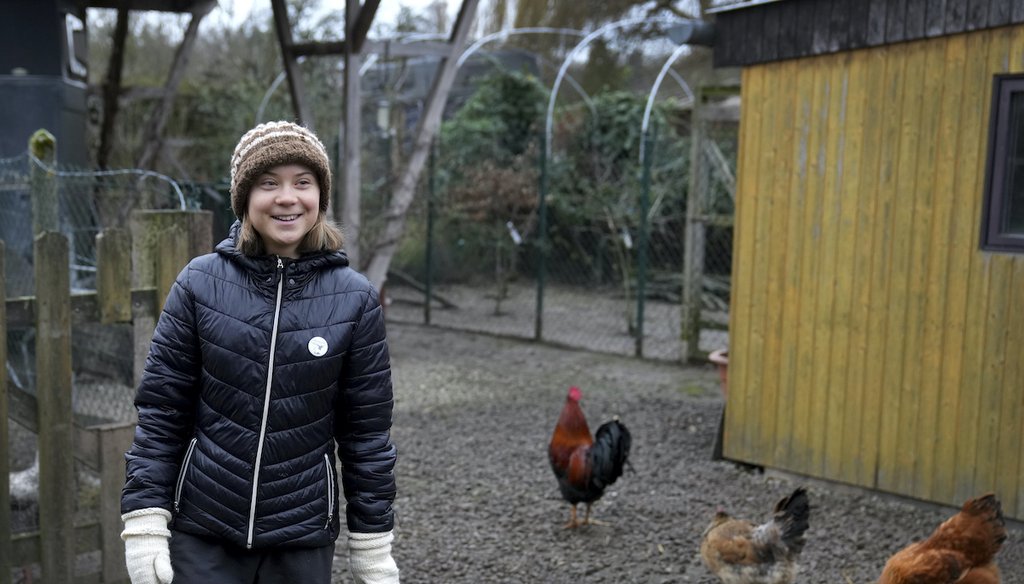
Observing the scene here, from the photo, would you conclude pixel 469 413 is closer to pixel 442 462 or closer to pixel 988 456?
pixel 442 462

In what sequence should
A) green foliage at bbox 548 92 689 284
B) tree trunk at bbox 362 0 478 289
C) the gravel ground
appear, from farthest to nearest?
green foliage at bbox 548 92 689 284 → tree trunk at bbox 362 0 478 289 → the gravel ground

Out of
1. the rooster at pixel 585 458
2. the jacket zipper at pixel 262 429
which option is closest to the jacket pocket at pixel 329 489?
the jacket zipper at pixel 262 429

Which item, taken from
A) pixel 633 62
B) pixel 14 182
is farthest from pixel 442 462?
pixel 633 62

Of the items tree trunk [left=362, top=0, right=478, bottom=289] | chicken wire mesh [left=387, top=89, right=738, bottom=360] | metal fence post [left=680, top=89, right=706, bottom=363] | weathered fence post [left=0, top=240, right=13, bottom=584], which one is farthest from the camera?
chicken wire mesh [left=387, top=89, right=738, bottom=360]

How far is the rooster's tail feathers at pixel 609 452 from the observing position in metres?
5.13

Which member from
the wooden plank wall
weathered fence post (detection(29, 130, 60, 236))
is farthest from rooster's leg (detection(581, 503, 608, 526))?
weathered fence post (detection(29, 130, 60, 236))

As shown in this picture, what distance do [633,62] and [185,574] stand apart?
64.7ft

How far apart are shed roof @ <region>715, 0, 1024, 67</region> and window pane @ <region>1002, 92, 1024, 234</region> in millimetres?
433

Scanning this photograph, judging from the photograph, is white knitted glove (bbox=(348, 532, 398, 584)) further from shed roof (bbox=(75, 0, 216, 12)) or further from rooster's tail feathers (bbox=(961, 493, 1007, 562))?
shed roof (bbox=(75, 0, 216, 12))

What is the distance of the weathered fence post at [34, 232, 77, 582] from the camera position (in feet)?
11.4

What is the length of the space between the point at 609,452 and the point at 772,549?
1.17 meters

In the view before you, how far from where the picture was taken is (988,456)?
204 inches

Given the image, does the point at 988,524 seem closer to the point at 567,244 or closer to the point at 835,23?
the point at 835,23

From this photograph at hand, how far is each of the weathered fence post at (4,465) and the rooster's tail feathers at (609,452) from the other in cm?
272
